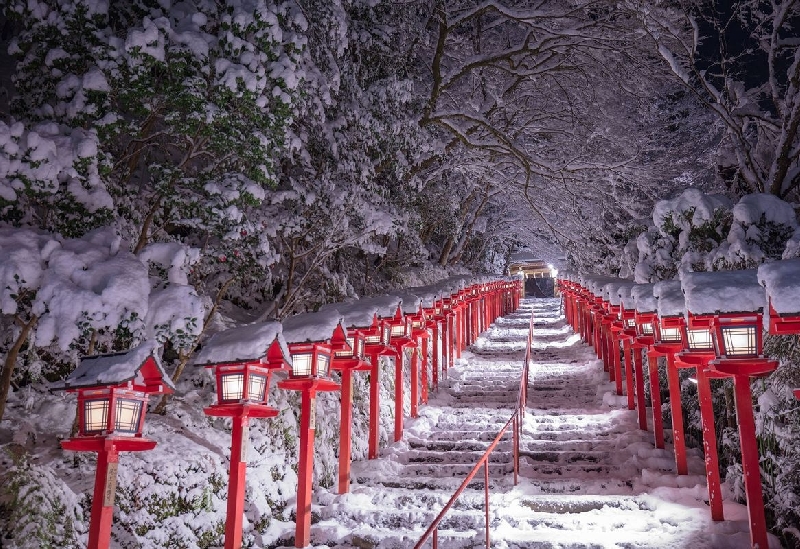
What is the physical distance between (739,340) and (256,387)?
17.5 feet

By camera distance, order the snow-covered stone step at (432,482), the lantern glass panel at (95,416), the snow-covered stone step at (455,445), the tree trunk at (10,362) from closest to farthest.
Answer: the lantern glass panel at (95,416)
the tree trunk at (10,362)
the snow-covered stone step at (432,482)
the snow-covered stone step at (455,445)

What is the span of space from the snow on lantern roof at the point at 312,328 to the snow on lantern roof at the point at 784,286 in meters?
5.07

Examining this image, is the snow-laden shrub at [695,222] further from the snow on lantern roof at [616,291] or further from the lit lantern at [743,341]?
the lit lantern at [743,341]

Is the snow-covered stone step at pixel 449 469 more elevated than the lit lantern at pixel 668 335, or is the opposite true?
the lit lantern at pixel 668 335

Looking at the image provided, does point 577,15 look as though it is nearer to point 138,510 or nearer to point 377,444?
point 377,444

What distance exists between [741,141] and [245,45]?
284 inches

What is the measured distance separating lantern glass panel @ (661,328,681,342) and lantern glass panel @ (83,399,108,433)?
7758 millimetres

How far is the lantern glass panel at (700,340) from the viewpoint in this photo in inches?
274

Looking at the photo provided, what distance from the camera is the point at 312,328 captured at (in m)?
7.70

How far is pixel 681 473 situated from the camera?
8977 millimetres

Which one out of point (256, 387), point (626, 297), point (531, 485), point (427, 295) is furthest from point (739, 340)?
point (427, 295)

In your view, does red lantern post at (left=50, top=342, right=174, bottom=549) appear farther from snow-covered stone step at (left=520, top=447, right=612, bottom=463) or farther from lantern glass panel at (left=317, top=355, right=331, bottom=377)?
snow-covered stone step at (left=520, top=447, right=612, bottom=463)

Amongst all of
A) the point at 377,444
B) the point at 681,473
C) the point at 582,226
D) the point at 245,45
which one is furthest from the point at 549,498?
the point at 582,226

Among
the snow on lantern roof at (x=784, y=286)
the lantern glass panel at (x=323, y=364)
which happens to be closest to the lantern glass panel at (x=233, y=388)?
the lantern glass panel at (x=323, y=364)
